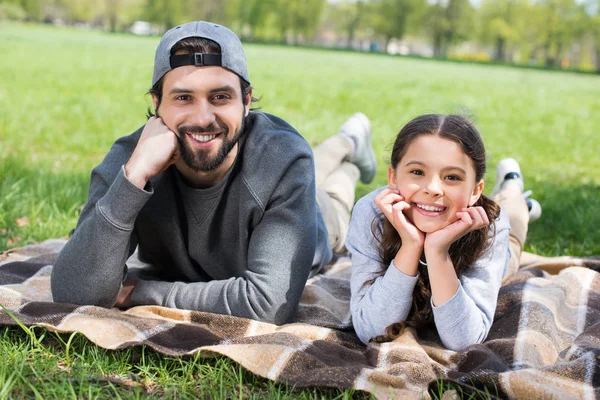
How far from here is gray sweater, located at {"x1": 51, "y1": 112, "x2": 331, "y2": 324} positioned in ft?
10.0

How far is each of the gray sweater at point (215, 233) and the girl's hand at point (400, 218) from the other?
53cm

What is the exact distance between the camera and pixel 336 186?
4855mm

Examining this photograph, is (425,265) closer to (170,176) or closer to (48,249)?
(170,176)

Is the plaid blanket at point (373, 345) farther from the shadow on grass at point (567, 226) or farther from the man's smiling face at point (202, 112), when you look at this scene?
the shadow on grass at point (567, 226)

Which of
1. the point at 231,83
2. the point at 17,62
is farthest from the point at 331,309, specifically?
the point at 17,62

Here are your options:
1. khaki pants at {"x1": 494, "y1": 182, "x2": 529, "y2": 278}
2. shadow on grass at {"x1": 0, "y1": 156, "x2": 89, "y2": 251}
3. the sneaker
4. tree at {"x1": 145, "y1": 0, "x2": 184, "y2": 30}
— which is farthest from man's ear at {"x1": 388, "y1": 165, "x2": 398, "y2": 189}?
tree at {"x1": 145, "y1": 0, "x2": 184, "y2": 30}

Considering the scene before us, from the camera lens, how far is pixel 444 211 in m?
2.81

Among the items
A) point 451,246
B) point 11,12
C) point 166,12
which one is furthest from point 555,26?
point 451,246

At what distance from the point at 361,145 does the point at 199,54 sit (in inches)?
101

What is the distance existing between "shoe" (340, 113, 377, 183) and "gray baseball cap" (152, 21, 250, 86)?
2.26 meters

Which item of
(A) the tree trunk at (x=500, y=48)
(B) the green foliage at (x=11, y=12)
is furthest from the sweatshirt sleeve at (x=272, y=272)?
(A) the tree trunk at (x=500, y=48)

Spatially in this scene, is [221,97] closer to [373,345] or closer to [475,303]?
[373,345]

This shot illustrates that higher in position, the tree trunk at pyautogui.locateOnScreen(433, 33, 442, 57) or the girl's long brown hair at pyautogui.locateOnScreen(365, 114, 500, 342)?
the tree trunk at pyautogui.locateOnScreen(433, 33, 442, 57)

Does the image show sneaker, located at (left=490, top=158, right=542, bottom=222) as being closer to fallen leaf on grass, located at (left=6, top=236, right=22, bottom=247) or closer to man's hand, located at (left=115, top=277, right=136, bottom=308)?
man's hand, located at (left=115, top=277, right=136, bottom=308)
